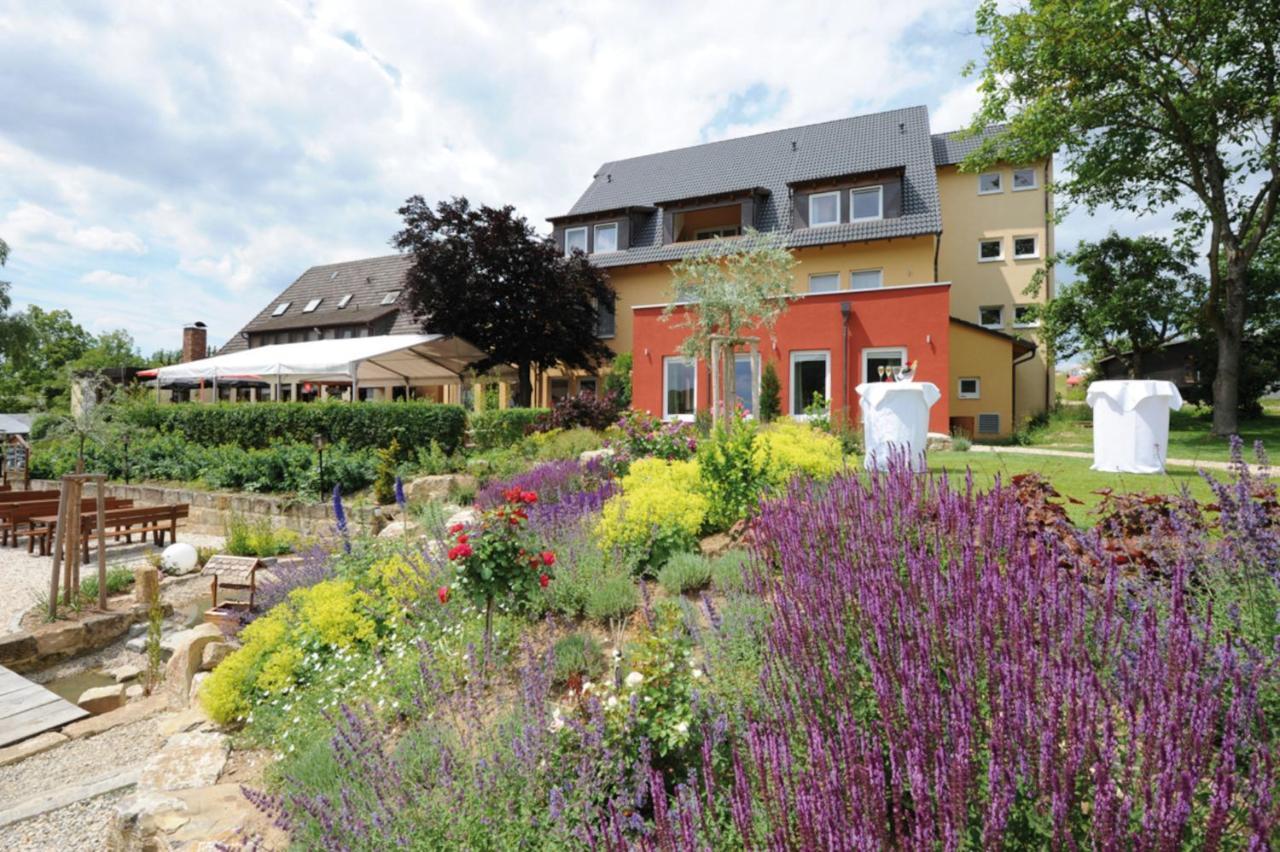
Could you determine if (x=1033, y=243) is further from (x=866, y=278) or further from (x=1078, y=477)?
(x=1078, y=477)

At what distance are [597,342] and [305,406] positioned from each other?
1078cm

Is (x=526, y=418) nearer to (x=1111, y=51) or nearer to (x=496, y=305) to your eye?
(x=496, y=305)

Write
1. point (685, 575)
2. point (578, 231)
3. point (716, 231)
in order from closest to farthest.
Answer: point (685, 575), point (716, 231), point (578, 231)

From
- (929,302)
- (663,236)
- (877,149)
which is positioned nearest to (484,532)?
(929,302)

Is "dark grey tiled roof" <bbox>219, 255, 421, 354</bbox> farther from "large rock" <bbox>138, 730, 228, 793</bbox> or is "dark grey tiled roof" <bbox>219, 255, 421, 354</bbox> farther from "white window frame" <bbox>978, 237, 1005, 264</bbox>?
"large rock" <bbox>138, 730, 228, 793</bbox>

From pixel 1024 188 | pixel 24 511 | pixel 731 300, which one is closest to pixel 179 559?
pixel 24 511

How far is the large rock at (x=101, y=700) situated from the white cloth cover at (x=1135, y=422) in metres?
11.2

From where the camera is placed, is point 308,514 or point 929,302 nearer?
point 308,514

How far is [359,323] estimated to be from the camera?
31062 mm

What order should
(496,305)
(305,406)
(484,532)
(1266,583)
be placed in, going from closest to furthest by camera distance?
(1266,583), (484,532), (305,406), (496,305)

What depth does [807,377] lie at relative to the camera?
1647 centimetres

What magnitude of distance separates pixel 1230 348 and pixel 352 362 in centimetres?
2005

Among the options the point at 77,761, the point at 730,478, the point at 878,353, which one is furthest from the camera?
the point at 878,353

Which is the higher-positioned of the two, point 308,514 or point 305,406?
point 305,406
